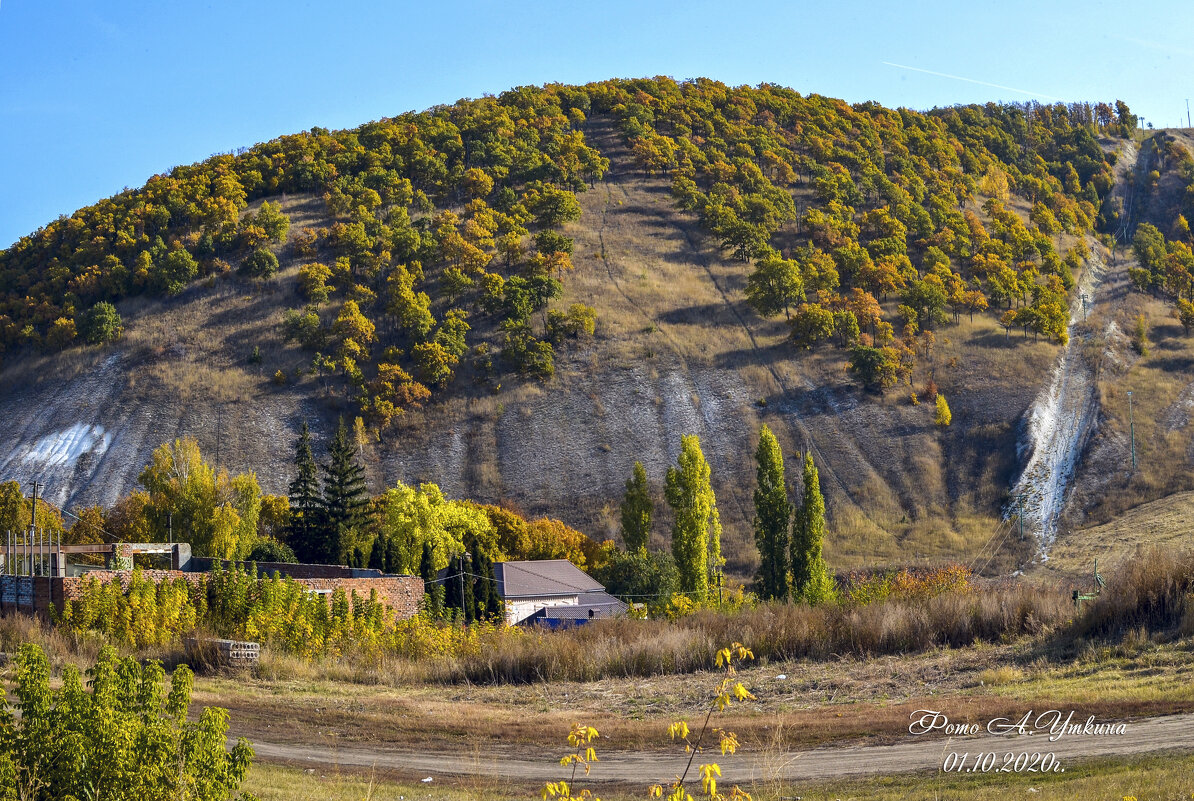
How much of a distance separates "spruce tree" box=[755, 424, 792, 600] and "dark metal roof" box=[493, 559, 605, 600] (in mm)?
8262

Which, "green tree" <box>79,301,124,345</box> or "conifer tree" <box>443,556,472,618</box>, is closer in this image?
"conifer tree" <box>443,556,472,618</box>

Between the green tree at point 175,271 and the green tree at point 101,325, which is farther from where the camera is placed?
the green tree at point 175,271

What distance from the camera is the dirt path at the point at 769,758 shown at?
38.9ft

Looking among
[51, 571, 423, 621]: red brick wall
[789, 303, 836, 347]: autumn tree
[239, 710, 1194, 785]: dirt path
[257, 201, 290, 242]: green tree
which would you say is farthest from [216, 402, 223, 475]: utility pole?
[239, 710, 1194, 785]: dirt path

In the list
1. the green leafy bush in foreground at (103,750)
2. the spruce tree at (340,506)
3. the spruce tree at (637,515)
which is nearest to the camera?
the green leafy bush in foreground at (103,750)

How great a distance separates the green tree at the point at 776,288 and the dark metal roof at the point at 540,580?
41835 mm

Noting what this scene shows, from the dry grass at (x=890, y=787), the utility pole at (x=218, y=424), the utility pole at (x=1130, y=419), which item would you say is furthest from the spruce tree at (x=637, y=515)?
the dry grass at (x=890, y=787)

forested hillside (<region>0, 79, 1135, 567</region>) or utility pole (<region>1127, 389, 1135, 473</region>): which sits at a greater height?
forested hillside (<region>0, 79, 1135, 567</region>)

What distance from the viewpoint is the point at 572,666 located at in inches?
880

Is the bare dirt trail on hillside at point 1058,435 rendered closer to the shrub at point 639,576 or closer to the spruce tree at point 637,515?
the shrub at point 639,576

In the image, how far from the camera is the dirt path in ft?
38.9

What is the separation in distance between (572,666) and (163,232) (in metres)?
90.3

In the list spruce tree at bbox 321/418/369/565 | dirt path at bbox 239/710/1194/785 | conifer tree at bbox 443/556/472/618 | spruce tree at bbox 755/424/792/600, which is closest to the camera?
dirt path at bbox 239/710/1194/785

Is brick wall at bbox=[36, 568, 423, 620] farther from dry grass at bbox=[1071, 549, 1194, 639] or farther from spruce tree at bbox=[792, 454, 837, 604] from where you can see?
spruce tree at bbox=[792, 454, 837, 604]
